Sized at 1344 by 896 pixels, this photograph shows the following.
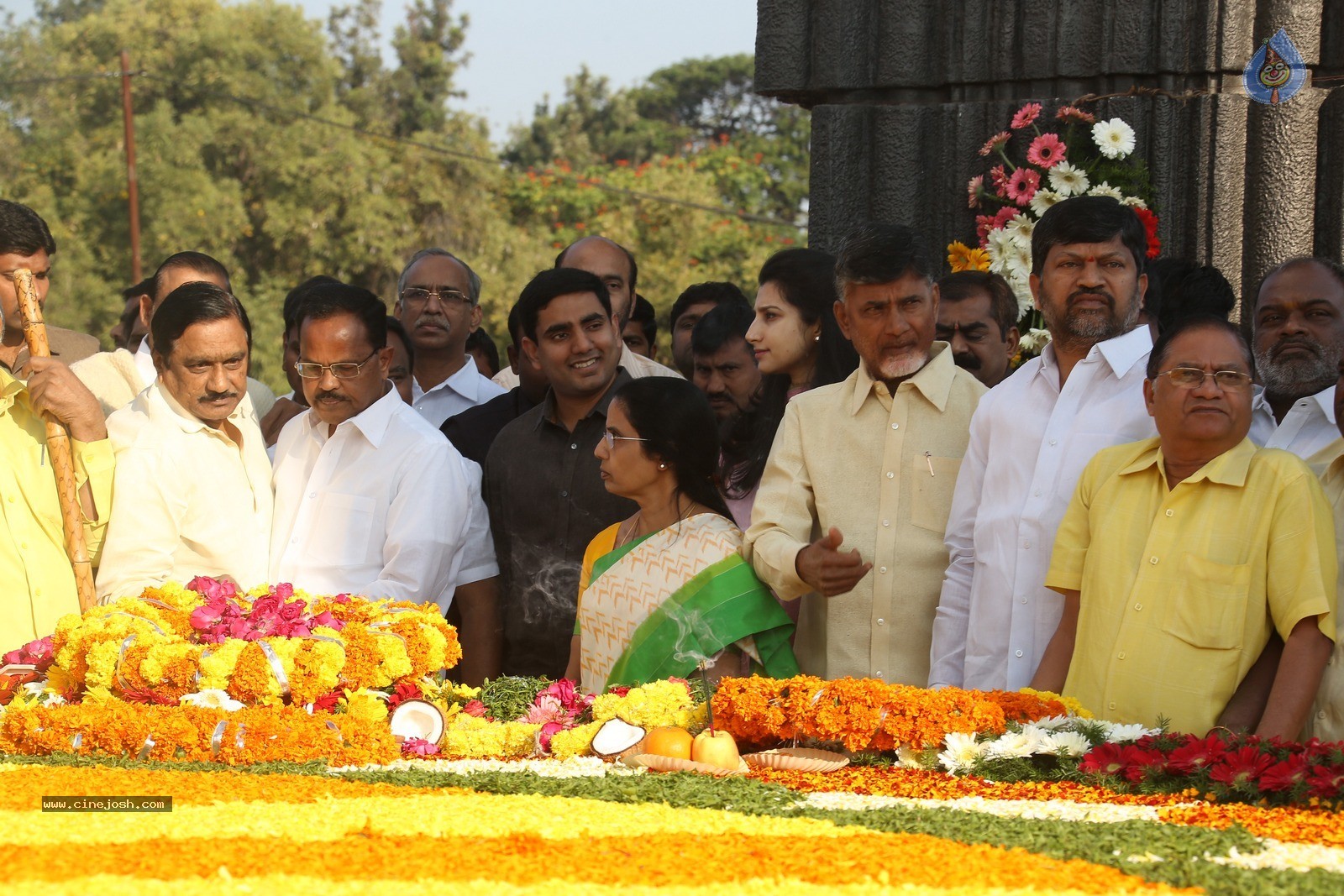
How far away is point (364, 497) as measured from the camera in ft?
16.3

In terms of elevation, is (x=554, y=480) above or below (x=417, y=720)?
above

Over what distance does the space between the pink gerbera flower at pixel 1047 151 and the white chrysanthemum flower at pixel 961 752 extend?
9.68ft

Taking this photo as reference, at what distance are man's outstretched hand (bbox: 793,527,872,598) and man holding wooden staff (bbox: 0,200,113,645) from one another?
221 centimetres

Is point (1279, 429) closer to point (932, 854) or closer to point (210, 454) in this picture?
point (932, 854)

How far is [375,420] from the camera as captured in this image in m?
5.07

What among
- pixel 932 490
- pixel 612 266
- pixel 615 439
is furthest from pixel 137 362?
pixel 932 490

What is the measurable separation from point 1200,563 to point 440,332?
3.73m

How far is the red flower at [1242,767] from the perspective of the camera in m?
3.37

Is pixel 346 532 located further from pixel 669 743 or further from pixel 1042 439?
pixel 1042 439

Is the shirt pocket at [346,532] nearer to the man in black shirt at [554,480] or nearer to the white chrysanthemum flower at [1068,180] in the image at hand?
the man in black shirt at [554,480]

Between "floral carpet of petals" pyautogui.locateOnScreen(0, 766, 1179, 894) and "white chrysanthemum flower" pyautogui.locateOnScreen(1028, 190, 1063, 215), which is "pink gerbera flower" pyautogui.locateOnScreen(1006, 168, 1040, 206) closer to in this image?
"white chrysanthemum flower" pyautogui.locateOnScreen(1028, 190, 1063, 215)

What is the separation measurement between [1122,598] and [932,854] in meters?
1.27

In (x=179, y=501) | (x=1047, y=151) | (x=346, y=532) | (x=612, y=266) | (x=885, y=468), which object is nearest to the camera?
(x=885, y=468)

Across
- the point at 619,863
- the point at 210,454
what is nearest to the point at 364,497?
the point at 210,454
